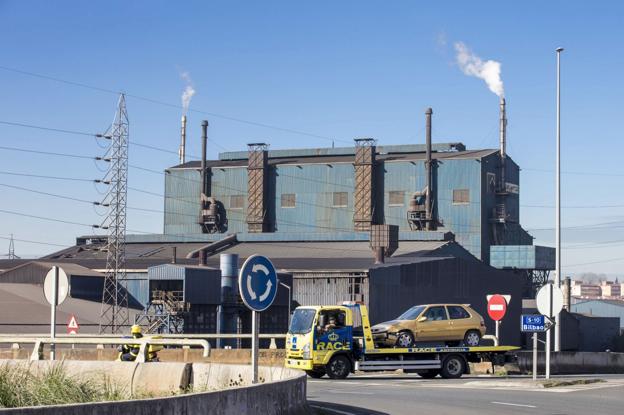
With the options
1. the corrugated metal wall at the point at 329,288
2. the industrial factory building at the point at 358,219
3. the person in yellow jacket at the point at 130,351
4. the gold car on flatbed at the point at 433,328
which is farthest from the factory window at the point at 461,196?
the person in yellow jacket at the point at 130,351

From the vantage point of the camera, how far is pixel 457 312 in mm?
31359

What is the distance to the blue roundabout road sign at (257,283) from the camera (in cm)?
1253

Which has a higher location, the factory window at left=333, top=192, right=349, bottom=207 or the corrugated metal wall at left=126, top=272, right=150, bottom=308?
the factory window at left=333, top=192, right=349, bottom=207

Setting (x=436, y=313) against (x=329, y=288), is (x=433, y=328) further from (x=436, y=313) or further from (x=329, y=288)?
(x=329, y=288)

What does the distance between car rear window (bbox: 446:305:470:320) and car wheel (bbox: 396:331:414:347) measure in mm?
1682

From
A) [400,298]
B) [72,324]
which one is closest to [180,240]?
[400,298]

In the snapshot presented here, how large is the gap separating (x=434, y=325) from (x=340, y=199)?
69.0 m

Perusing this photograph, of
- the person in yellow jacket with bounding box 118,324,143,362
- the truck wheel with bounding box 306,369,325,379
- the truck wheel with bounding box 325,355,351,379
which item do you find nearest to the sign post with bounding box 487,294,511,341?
the truck wheel with bounding box 325,355,351,379

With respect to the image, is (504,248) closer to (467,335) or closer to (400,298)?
(400,298)

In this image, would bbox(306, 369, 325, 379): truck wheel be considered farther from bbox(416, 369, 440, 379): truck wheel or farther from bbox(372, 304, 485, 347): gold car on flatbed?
bbox(416, 369, 440, 379): truck wheel

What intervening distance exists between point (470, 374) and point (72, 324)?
46.6 ft

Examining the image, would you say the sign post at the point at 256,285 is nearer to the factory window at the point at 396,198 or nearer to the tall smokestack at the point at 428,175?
the tall smokestack at the point at 428,175

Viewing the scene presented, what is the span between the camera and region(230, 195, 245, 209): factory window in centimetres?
10356

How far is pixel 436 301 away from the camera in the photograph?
7112 centimetres
